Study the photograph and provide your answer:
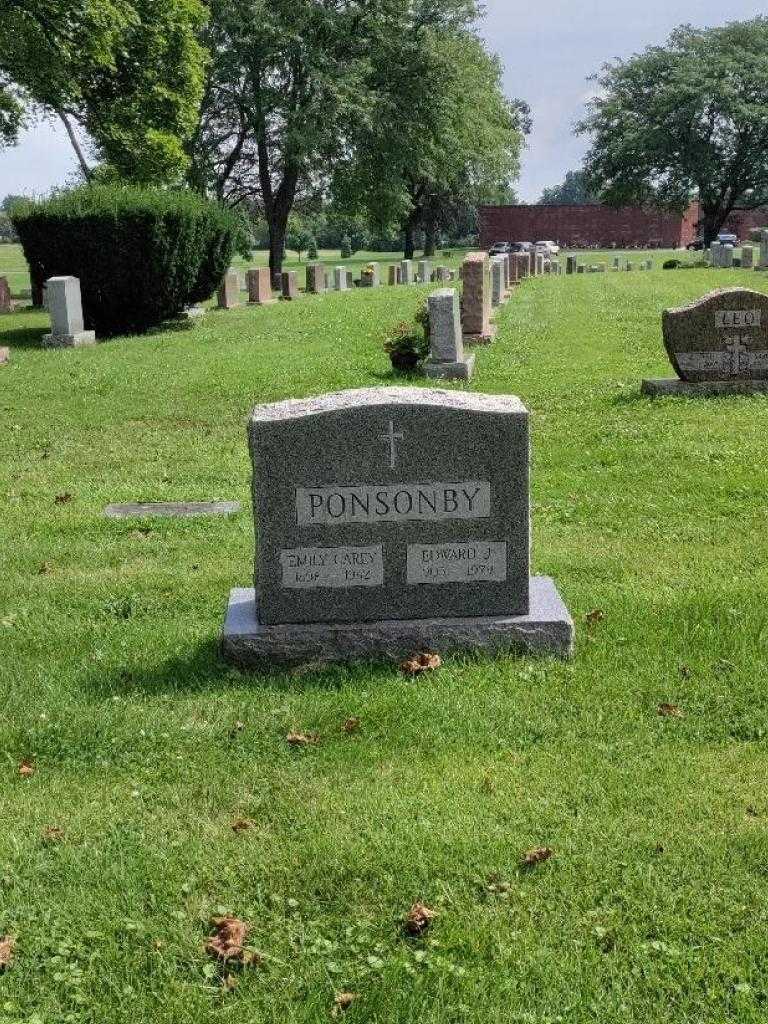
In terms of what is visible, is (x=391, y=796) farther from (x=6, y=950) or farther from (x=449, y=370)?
(x=449, y=370)

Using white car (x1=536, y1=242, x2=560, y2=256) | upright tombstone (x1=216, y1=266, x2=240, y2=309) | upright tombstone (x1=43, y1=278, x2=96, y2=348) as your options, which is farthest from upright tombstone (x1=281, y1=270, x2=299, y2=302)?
white car (x1=536, y1=242, x2=560, y2=256)

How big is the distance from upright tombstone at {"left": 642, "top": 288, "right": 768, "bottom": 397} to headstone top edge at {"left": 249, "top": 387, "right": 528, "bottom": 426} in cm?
776

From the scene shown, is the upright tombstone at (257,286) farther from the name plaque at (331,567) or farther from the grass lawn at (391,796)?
the name plaque at (331,567)

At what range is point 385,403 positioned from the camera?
4949 mm

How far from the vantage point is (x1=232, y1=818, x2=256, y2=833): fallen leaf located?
3832 mm

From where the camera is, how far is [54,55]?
85.7 ft

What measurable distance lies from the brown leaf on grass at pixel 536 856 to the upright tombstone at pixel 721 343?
954 cm

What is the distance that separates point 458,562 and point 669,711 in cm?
120

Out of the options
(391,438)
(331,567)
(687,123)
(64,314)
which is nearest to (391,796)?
(331,567)

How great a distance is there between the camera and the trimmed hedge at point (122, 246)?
801 inches

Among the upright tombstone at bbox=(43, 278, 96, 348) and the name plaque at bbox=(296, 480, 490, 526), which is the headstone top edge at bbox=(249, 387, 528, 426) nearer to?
the name plaque at bbox=(296, 480, 490, 526)

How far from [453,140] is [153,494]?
37059 millimetres

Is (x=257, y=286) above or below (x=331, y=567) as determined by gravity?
above

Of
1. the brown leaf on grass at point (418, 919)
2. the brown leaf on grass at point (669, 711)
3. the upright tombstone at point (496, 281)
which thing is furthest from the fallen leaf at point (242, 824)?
the upright tombstone at point (496, 281)
